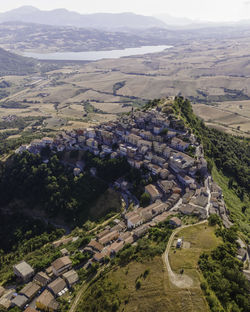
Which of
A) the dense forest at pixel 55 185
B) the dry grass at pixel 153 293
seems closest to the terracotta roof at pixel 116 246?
the dry grass at pixel 153 293

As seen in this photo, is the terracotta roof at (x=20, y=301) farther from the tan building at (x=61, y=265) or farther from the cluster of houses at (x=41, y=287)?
the tan building at (x=61, y=265)

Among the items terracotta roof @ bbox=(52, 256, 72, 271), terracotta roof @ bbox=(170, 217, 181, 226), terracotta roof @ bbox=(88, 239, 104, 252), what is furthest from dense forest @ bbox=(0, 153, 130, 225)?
terracotta roof @ bbox=(170, 217, 181, 226)

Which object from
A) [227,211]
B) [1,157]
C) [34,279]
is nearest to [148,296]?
[34,279]

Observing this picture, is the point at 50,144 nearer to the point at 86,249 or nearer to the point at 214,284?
the point at 86,249

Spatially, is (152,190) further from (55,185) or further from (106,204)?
(55,185)

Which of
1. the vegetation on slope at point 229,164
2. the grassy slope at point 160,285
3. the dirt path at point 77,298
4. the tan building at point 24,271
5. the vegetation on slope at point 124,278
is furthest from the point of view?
the vegetation on slope at point 229,164

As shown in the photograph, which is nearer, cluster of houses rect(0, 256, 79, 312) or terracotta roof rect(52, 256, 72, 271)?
cluster of houses rect(0, 256, 79, 312)

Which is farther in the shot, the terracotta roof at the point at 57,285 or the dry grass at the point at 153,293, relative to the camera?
the terracotta roof at the point at 57,285

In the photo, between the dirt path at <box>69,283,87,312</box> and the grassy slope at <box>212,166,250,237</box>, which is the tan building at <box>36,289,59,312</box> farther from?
the grassy slope at <box>212,166,250,237</box>
